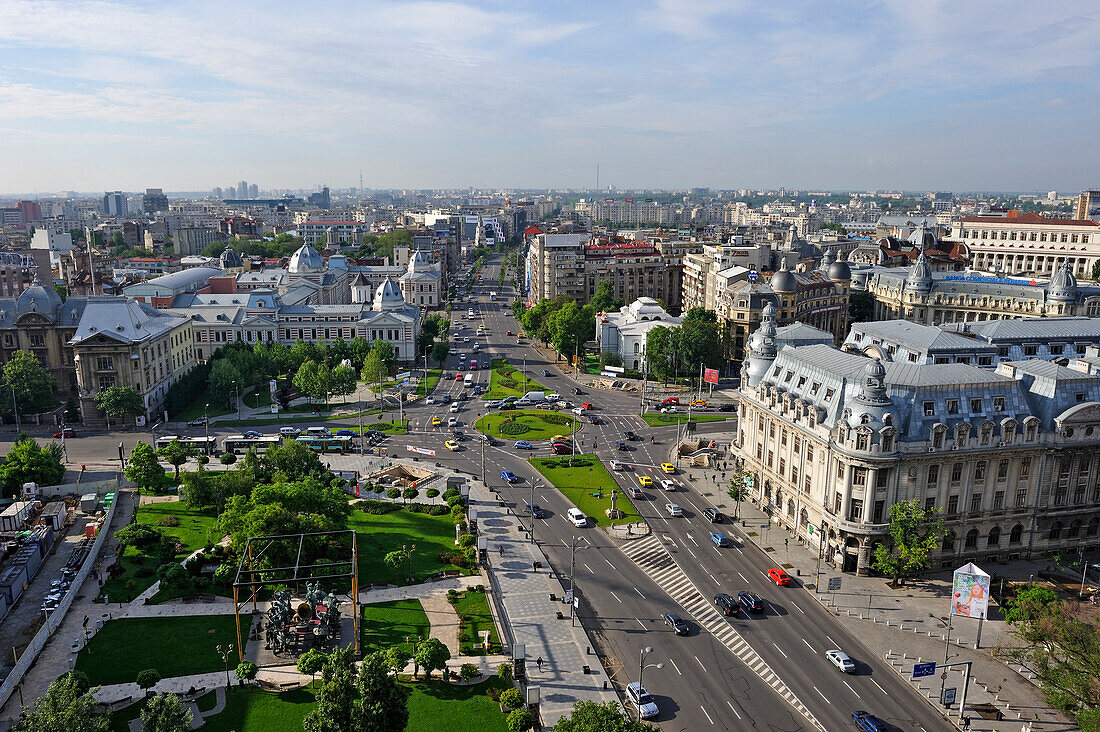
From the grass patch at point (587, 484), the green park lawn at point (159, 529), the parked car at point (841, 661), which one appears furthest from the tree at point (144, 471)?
the parked car at point (841, 661)

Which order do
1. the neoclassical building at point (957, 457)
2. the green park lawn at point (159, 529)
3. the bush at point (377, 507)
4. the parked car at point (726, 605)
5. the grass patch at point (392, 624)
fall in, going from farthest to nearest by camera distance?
1. the bush at point (377, 507)
2. the neoclassical building at point (957, 457)
3. the green park lawn at point (159, 529)
4. the parked car at point (726, 605)
5. the grass patch at point (392, 624)

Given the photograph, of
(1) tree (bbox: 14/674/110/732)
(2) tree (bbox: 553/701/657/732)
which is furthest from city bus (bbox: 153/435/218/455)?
(2) tree (bbox: 553/701/657/732)

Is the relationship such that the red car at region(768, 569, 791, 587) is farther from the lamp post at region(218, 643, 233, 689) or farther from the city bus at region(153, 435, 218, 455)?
the city bus at region(153, 435, 218, 455)

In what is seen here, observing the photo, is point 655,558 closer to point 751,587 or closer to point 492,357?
point 751,587

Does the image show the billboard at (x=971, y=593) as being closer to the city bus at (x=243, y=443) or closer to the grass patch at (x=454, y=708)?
the grass patch at (x=454, y=708)

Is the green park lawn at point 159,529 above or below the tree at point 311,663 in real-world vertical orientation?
below

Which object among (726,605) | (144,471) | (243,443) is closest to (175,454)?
(144,471)

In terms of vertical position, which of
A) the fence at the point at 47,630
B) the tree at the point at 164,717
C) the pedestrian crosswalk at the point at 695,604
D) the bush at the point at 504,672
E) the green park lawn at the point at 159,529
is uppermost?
the tree at the point at 164,717
